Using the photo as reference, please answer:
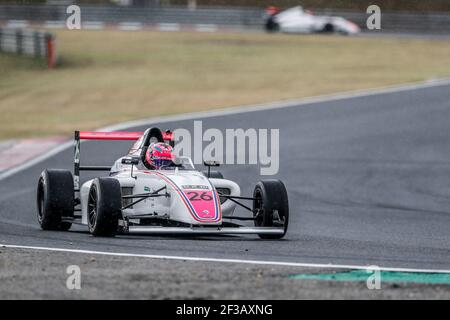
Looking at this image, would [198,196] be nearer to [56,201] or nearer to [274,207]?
[274,207]

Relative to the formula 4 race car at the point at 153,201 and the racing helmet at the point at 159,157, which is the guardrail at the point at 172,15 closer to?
the formula 4 race car at the point at 153,201

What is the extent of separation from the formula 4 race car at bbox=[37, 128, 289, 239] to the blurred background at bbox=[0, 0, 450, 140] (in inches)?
466

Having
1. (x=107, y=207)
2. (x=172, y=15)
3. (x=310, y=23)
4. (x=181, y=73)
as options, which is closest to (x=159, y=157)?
(x=107, y=207)

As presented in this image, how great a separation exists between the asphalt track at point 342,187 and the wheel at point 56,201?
0.21 m

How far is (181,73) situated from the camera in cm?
3603

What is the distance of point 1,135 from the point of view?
81.0 ft

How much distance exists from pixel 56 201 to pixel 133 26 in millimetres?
40250

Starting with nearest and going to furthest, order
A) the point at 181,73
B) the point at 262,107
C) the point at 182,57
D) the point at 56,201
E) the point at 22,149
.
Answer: the point at 56,201
the point at 22,149
the point at 262,107
the point at 181,73
the point at 182,57

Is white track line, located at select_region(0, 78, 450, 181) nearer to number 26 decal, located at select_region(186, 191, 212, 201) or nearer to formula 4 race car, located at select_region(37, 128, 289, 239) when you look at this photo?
formula 4 race car, located at select_region(37, 128, 289, 239)

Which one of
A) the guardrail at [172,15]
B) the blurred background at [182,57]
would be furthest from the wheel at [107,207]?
the guardrail at [172,15]

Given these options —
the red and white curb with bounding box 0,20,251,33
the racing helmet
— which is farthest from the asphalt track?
the red and white curb with bounding box 0,20,251,33

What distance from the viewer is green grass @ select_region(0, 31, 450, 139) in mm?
28562

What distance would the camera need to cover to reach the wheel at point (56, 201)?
1222 centimetres

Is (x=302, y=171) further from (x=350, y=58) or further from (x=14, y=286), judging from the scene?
(x=350, y=58)
